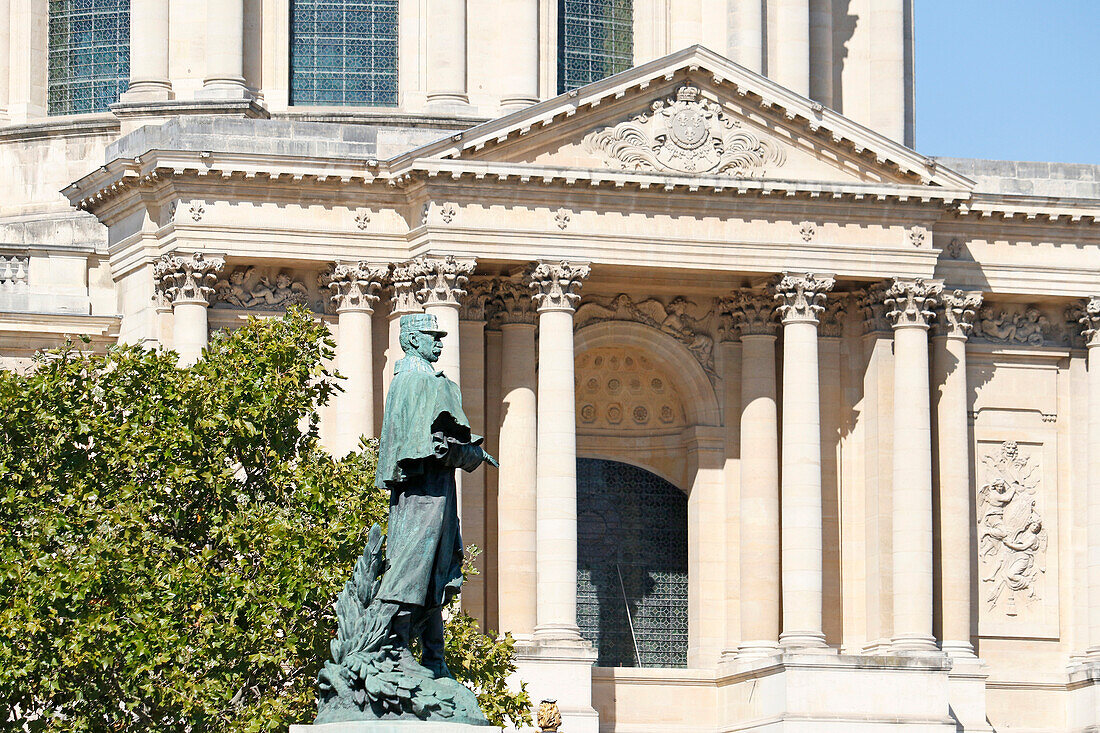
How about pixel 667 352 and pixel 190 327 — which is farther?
pixel 667 352

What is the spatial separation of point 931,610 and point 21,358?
A: 67.8 ft

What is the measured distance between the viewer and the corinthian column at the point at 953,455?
60.0 metres

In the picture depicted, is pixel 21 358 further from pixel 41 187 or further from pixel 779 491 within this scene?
pixel 779 491

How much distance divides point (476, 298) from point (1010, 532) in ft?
45.0

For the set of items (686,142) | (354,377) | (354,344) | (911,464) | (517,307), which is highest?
(686,142)

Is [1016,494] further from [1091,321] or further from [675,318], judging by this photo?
[675,318]

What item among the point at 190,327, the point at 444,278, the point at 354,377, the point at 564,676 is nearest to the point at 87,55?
the point at 190,327

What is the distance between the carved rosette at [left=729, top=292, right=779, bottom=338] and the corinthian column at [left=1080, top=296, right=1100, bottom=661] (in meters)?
7.61

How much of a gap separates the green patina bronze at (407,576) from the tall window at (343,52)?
44121mm

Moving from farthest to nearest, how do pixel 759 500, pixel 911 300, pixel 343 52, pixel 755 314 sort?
pixel 343 52
pixel 755 314
pixel 759 500
pixel 911 300

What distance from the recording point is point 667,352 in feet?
200

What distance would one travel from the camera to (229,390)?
45250 mm

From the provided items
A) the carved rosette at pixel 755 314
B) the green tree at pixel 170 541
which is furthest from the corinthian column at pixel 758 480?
the green tree at pixel 170 541

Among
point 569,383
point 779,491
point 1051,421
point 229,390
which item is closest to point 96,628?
point 229,390
